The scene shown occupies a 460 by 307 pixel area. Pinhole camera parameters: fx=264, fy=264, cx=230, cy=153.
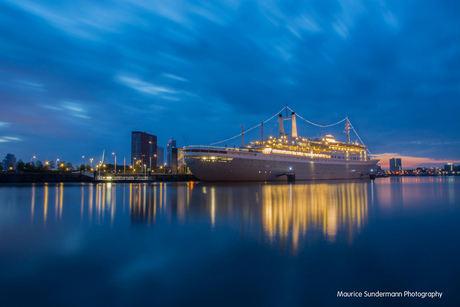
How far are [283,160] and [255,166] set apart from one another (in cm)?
1035

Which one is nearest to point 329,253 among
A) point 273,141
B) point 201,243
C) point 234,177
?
point 201,243

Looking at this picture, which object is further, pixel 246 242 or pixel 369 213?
pixel 369 213

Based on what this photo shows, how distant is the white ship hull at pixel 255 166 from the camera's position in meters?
50.4

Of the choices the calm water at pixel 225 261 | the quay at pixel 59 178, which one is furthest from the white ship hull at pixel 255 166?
the calm water at pixel 225 261

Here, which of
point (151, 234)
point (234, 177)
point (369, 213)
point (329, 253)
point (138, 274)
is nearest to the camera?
point (138, 274)

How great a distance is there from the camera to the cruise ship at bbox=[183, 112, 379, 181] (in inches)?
1997

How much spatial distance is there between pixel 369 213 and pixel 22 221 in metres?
19.6

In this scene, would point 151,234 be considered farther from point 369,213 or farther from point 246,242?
point 369,213

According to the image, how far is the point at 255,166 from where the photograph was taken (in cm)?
5566

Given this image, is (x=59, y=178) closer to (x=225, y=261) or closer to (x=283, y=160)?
(x=283, y=160)

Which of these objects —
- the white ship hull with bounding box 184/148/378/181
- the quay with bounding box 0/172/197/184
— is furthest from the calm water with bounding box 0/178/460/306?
the quay with bounding box 0/172/197/184

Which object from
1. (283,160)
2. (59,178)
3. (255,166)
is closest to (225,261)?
(255,166)

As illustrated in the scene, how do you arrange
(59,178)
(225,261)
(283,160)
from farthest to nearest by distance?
(59,178) < (283,160) < (225,261)

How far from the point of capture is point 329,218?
13.9 meters
